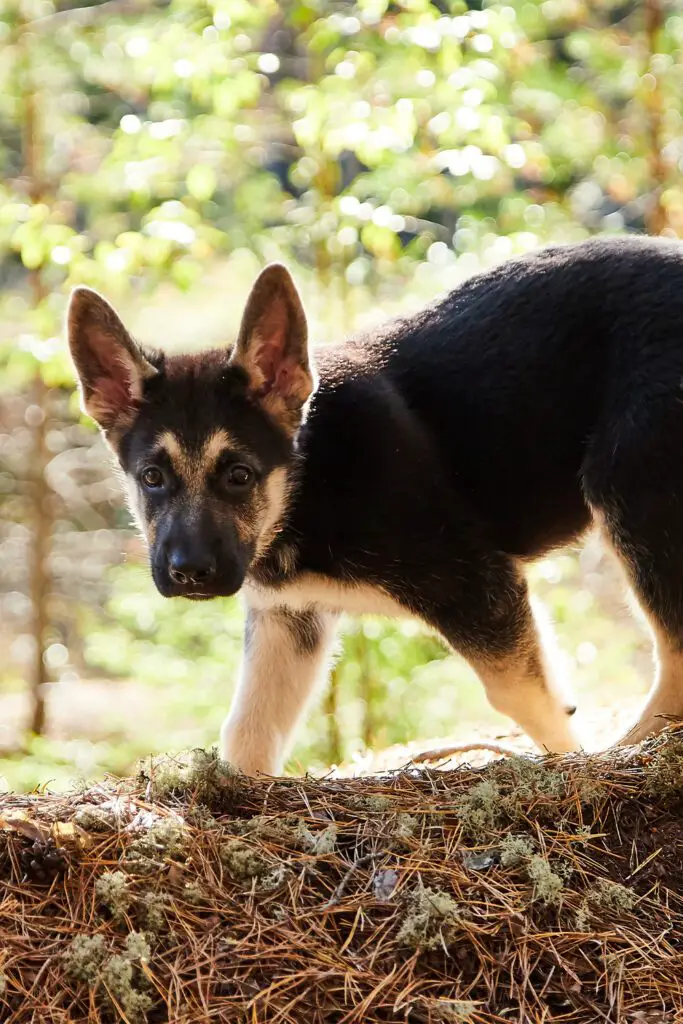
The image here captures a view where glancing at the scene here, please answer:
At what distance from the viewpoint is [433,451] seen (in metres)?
4.89

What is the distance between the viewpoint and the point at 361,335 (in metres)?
5.47

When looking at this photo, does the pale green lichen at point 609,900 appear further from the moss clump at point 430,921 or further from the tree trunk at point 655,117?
the tree trunk at point 655,117

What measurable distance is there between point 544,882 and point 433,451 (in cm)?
230

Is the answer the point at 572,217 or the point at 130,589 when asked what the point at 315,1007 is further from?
the point at 572,217

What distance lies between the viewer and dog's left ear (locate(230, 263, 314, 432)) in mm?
4578

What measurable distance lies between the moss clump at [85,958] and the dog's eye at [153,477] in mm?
2229

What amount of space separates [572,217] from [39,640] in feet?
20.8

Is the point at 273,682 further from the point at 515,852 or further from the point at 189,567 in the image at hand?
the point at 515,852

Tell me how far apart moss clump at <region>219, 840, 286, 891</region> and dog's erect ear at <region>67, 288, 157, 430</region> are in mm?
2347

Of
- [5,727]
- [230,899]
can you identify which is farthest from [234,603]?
[230,899]

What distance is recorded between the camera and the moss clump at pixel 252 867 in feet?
10.1

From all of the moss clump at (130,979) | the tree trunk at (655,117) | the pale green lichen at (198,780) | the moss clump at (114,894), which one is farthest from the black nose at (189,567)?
the tree trunk at (655,117)

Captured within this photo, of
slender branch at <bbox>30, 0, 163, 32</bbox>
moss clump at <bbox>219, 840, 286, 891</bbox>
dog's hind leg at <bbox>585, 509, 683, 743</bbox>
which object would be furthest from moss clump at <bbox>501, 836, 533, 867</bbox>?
slender branch at <bbox>30, 0, 163, 32</bbox>

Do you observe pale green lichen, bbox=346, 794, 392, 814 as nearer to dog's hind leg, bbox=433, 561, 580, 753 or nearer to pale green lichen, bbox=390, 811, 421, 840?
pale green lichen, bbox=390, 811, 421, 840
